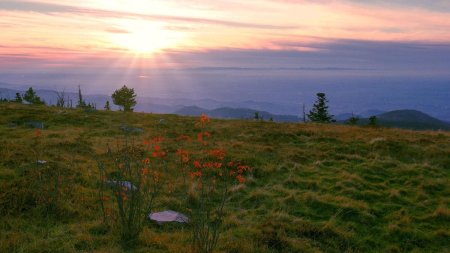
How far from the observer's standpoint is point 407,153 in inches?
746

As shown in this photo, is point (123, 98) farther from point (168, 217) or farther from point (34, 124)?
point (168, 217)

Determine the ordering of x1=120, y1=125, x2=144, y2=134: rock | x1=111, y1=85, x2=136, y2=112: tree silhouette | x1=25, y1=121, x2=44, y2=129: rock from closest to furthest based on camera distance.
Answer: x1=120, y1=125, x2=144, y2=134: rock → x1=25, y1=121, x2=44, y2=129: rock → x1=111, y1=85, x2=136, y2=112: tree silhouette

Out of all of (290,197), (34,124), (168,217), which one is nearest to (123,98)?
(34,124)

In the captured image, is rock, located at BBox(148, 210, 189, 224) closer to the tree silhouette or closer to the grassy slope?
the grassy slope

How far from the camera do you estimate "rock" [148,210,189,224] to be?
9773mm

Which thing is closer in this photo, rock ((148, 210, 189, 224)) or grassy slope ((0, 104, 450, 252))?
grassy slope ((0, 104, 450, 252))

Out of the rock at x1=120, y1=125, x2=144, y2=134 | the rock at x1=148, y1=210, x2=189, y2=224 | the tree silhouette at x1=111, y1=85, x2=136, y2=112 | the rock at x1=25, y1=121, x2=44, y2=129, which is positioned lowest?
the rock at x1=148, y1=210, x2=189, y2=224

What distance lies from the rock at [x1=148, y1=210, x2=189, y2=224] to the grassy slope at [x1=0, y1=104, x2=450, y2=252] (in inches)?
13.9

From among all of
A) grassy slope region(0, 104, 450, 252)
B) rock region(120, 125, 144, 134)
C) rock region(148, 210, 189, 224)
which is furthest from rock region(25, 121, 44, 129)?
rock region(148, 210, 189, 224)

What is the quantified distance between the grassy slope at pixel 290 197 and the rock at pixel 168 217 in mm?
353

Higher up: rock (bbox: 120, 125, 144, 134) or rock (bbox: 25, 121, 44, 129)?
rock (bbox: 25, 121, 44, 129)

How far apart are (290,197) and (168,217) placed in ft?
14.4

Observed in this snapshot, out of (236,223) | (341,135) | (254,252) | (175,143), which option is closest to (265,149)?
(175,143)

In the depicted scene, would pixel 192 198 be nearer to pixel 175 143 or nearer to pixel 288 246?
pixel 288 246
